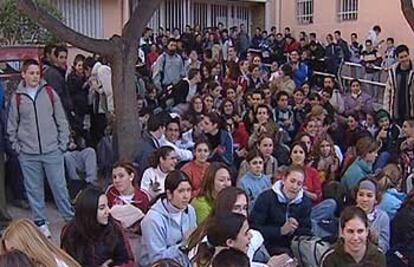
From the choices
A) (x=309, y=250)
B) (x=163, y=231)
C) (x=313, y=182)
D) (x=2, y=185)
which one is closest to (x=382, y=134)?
(x=313, y=182)

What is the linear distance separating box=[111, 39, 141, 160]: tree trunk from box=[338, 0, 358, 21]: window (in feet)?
57.4

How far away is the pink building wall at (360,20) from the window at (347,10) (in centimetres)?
16

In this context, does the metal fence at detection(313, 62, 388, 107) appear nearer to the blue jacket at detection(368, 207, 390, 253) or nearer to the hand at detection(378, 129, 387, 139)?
the hand at detection(378, 129, 387, 139)

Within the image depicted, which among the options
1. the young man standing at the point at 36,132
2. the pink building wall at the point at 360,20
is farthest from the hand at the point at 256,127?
the pink building wall at the point at 360,20

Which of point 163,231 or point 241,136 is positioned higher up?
point 241,136

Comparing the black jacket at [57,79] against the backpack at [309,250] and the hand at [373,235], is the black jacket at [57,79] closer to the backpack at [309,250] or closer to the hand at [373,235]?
the backpack at [309,250]

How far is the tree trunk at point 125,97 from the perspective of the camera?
34.8 ft

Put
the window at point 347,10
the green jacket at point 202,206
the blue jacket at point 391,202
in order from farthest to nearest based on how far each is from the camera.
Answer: the window at point 347,10 < the blue jacket at point 391,202 < the green jacket at point 202,206

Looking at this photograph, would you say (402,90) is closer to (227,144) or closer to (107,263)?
(227,144)

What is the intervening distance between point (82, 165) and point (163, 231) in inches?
141

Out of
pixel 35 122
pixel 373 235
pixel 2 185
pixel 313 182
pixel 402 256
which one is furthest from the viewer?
pixel 2 185

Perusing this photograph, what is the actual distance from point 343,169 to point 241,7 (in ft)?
70.1

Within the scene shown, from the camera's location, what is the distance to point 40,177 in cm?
873

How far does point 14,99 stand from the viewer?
841 cm
